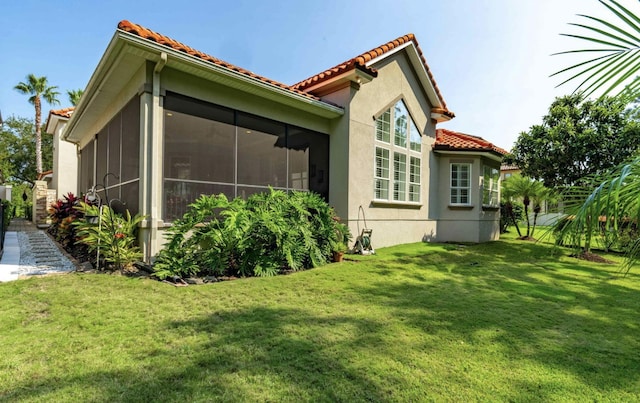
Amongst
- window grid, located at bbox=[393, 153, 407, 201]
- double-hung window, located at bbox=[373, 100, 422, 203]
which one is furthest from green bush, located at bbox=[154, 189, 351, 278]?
window grid, located at bbox=[393, 153, 407, 201]

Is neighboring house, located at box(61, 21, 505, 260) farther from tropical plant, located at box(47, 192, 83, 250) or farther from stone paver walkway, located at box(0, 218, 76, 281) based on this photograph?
stone paver walkway, located at box(0, 218, 76, 281)

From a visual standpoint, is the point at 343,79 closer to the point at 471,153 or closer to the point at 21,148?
the point at 471,153

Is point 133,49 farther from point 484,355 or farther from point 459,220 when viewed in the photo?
point 459,220

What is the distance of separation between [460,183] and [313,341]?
1232 cm

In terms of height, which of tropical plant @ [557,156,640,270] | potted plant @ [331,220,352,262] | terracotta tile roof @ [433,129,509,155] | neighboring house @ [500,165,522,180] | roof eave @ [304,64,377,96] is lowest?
potted plant @ [331,220,352,262]

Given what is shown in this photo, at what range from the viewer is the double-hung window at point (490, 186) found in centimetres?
1417

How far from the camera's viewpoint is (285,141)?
9.52 m

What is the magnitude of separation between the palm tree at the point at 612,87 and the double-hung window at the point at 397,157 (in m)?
9.55

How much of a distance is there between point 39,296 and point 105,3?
8277 millimetres

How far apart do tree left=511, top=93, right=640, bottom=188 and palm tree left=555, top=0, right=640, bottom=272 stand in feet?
36.0

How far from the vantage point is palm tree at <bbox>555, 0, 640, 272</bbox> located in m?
1.21

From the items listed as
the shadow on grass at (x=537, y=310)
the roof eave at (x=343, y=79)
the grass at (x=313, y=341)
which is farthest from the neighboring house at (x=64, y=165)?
the shadow on grass at (x=537, y=310)

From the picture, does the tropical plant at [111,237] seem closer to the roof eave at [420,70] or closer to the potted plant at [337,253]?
the potted plant at [337,253]

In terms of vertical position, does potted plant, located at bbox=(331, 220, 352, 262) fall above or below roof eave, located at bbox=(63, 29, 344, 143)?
below
